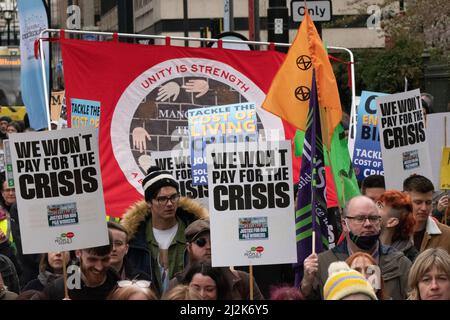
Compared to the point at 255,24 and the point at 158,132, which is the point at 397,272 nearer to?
the point at 158,132

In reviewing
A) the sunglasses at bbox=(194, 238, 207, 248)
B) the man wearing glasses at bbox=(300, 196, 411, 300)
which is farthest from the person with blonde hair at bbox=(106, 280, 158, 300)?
the sunglasses at bbox=(194, 238, 207, 248)

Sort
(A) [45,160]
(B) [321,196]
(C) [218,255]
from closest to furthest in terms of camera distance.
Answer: (C) [218,255] → (A) [45,160] → (B) [321,196]

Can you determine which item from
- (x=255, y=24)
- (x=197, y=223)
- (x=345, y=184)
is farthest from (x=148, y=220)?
(x=255, y=24)

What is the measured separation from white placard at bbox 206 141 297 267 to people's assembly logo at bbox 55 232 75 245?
0.90 meters

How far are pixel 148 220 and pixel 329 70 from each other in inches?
63.8

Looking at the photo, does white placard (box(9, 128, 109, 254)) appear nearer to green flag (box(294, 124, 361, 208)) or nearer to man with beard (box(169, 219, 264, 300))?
man with beard (box(169, 219, 264, 300))

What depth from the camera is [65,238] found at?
8.53 meters

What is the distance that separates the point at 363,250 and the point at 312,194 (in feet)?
3.12

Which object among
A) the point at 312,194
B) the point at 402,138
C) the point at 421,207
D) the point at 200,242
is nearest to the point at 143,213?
the point at 200,242

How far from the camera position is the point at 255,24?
21422 mm

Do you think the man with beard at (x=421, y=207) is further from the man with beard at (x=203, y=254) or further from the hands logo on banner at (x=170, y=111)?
the hands logo on banner at (x=170, y=111)

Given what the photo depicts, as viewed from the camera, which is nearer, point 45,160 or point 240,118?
point 45,160

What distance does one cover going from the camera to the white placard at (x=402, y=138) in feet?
35.2

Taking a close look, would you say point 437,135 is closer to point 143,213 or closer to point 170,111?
point 170,111
